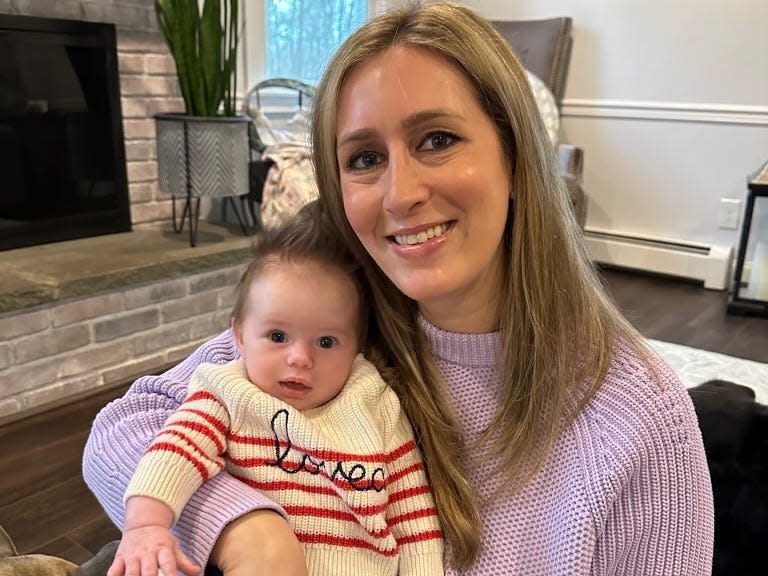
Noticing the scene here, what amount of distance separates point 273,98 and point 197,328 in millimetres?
1525

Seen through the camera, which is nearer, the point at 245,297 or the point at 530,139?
the point at 530,139

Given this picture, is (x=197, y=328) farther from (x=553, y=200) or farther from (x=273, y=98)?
(x=553, y=200)

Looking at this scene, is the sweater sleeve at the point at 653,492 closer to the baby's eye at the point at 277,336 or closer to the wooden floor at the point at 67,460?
the baby's eye at the point at 277,336

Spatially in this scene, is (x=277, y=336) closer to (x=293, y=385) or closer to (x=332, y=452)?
(x=293, y=385)

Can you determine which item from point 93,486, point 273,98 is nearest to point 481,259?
point 93,486

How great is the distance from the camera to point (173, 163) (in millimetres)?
2764

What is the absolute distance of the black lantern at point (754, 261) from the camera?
3.37 m

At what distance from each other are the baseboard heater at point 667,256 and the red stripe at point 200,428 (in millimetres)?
3193

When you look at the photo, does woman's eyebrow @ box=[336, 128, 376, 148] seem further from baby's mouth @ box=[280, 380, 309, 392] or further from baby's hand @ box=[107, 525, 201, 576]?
baby's hand @ box=[107, 525, 201, 576]

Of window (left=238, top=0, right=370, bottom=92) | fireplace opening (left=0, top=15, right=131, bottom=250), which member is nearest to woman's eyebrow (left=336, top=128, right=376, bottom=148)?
Answer: fireplace opening (left=0, top=15, right=131, bottom=250)

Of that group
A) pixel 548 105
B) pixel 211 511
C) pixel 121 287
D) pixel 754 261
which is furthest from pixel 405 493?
pixel 548 105

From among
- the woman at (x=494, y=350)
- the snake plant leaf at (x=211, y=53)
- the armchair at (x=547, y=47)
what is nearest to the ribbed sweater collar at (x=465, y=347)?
the woman at (x=494, y=350)

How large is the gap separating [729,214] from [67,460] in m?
3.44

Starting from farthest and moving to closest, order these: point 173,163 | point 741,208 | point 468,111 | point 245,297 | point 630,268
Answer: point 630,268 → point 741,208 → point 173,163 → point 245,297 → point 468,111
